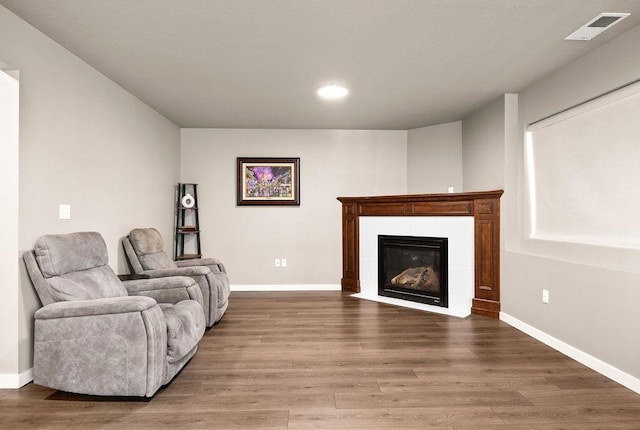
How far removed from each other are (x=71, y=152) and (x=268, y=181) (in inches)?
117

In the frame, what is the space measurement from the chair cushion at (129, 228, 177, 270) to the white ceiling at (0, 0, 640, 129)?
1.51 meters

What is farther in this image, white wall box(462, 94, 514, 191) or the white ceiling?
white wall box(462, 94, 514, 191)

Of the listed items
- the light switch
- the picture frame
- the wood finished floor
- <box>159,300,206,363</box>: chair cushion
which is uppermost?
the picture frame

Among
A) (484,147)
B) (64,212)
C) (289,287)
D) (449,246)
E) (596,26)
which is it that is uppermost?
(596,26)

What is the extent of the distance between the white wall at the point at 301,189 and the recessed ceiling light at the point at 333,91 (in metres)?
1.72

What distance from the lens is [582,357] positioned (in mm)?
3031

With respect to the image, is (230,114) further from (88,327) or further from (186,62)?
(88,327)

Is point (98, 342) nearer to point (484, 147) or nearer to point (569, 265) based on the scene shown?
point (569, 265)

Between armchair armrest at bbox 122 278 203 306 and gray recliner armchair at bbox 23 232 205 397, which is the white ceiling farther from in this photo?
armchair armrest at bbox 122 278 203 306

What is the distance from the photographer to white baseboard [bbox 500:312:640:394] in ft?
8.57

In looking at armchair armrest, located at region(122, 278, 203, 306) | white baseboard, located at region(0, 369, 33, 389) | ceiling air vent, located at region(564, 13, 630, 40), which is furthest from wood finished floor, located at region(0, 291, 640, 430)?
ceiling air vent, located at region(564, 13, 630, 40)

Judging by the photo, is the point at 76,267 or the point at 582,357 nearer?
the point at 76,267

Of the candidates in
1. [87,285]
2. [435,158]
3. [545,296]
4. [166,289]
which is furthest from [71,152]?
[435,158]

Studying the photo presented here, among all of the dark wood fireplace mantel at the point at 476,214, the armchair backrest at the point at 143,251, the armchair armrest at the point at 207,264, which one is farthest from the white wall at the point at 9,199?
the dark wood fireplace mantel at the point at 476,214
